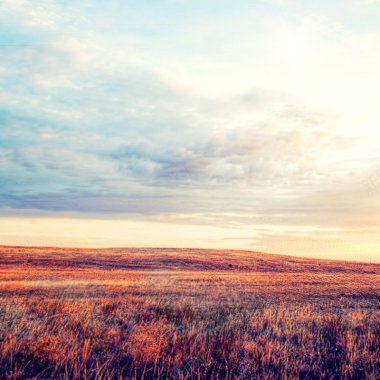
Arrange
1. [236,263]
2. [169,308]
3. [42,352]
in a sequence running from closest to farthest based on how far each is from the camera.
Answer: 1. [42,352]
2. [169,308]
3. [236,263]

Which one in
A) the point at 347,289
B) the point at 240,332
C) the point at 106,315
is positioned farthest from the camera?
the point at 347,289

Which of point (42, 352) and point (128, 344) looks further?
point (128, 344)

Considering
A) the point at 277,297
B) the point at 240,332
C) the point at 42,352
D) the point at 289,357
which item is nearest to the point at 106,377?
the point at 42,352

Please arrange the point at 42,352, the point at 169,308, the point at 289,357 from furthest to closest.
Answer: the point at 169,308, the point at 289,357, the point at 42,352

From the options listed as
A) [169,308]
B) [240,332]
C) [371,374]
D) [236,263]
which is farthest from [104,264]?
[371,374]

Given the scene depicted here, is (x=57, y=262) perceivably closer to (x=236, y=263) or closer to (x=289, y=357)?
(x=236, y=263)

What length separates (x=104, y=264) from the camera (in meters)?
58.3

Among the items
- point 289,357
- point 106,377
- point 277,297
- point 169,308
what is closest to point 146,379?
point 106,377

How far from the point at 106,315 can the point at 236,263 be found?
54065mm

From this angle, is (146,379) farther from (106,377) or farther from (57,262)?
(57,262)

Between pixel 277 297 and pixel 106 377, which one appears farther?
pixel 277 297

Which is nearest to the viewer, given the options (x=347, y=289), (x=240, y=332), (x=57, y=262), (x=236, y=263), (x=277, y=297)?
(x=240, y=332)

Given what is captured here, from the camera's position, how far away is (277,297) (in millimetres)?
23344

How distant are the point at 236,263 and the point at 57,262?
28093mm
